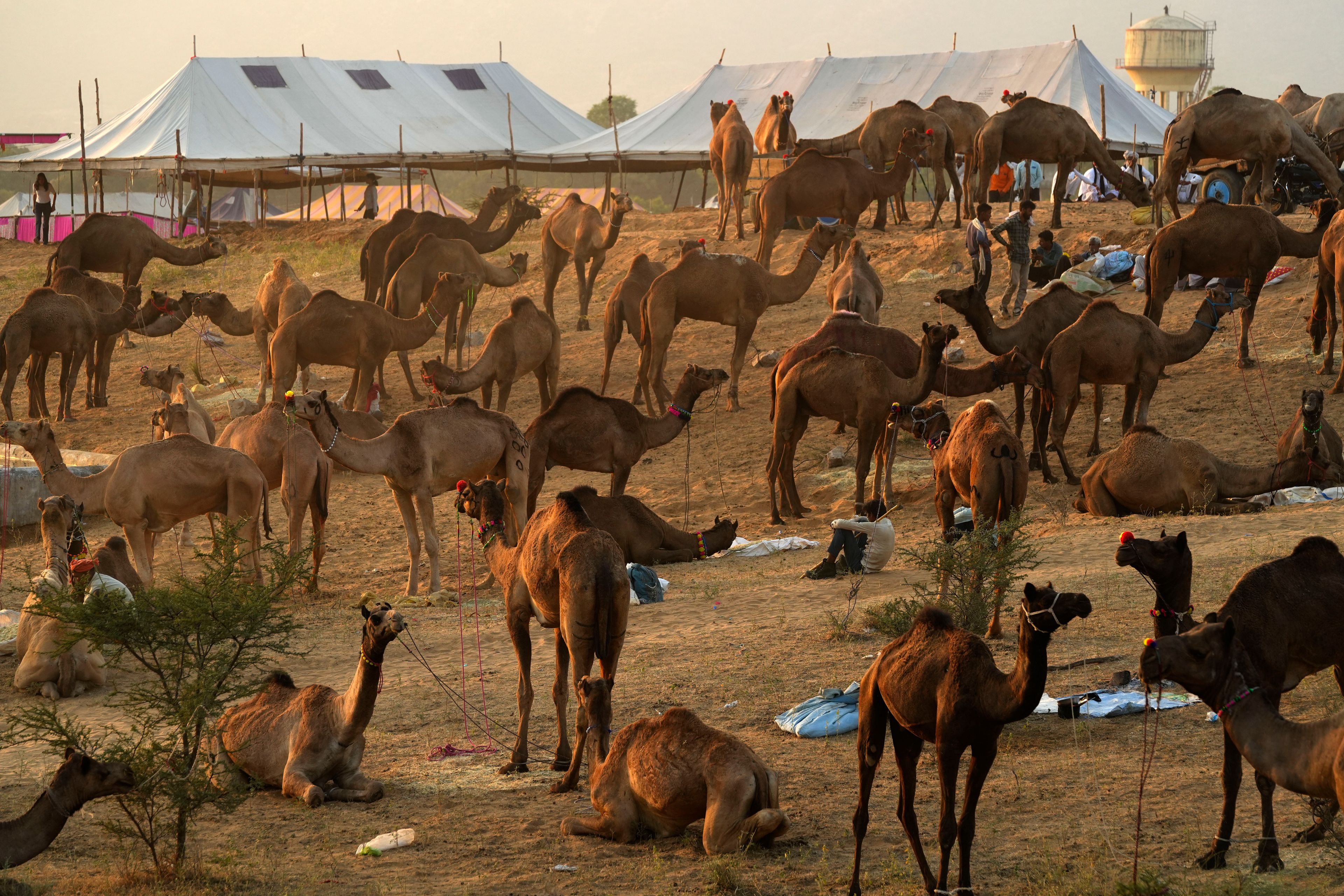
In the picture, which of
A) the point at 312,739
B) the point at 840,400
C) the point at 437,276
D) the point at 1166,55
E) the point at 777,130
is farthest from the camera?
the point at 1166,55

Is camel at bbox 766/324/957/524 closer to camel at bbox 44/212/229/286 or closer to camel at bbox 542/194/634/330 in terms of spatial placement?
camel at bbox 542/194/634/330

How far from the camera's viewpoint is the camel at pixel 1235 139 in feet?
65.4

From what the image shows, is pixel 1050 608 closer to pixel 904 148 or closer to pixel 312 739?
pixel 312 739

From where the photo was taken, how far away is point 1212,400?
56.0 ft

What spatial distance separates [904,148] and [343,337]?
10.0 metres

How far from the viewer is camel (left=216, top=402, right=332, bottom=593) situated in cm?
1333

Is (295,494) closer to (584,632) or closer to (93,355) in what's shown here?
(584,632)

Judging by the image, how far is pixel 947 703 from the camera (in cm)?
574

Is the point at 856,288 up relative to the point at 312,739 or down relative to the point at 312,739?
up

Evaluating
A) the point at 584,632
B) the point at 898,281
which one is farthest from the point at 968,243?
the point at 584,632

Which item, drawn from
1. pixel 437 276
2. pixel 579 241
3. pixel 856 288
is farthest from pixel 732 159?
pixel 856 288

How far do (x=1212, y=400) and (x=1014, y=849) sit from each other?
1203 cm

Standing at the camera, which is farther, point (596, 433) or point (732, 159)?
point (732, 159)

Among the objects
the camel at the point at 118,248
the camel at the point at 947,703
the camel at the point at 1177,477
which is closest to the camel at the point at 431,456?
the camel at the point at 1177,477
